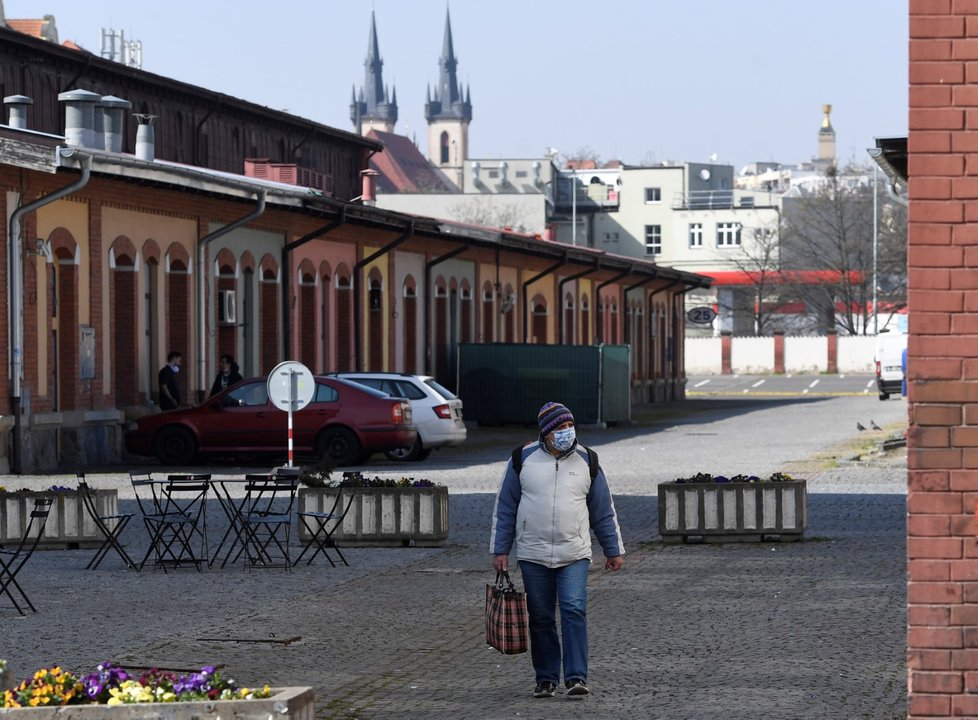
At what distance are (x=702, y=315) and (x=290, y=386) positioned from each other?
92.2m

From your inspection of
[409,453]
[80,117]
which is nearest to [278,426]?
[409,453]

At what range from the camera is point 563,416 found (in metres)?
10.8

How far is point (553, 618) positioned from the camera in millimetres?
10961

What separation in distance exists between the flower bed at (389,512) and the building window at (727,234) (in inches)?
4440

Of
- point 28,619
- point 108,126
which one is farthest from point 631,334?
point 28,619

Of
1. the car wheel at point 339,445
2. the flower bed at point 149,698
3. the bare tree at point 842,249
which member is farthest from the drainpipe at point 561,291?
the bare tree at point 842,249

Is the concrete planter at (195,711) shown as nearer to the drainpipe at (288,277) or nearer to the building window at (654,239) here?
the drainpipe at (288,277)

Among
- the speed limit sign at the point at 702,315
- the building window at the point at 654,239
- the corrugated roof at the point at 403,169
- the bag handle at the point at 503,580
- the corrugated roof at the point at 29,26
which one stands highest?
the corrugated roof at the point at 403,169

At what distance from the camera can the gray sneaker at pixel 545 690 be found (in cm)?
1073

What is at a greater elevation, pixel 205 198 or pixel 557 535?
pixel 205 198

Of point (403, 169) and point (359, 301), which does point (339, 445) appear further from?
point (403, 169)

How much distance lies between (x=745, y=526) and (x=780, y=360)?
8430cm

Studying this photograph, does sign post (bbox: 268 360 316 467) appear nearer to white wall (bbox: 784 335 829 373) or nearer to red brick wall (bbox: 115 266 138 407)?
red brick wall (bbox: 115 266 138 407)

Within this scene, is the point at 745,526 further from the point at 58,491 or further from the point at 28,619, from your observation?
the point at 28,619
